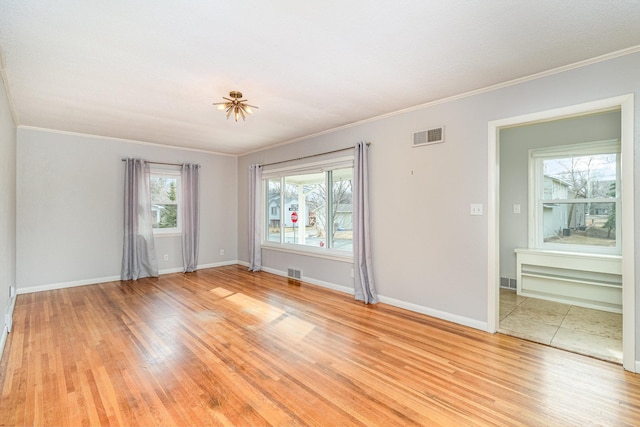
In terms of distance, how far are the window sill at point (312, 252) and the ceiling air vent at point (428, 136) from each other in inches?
74.5

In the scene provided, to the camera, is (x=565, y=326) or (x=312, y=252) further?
(x=312, y=252)

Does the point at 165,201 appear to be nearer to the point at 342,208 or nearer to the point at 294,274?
the point at 294,274

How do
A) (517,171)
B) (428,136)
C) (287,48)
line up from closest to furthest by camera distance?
(287,48), (428,136), (517,171)

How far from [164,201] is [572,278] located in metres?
6.87

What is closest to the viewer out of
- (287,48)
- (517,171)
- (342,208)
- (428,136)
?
(287,48)

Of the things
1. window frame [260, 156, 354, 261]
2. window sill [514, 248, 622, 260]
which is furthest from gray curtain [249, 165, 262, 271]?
window sill [514, 248, 622, 260]

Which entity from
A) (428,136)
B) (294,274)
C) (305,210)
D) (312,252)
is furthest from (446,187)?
(294,274)

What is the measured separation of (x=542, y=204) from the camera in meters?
4.50

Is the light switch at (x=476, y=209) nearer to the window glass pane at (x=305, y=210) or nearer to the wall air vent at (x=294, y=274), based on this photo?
the window glass pane at (x=305, y=210)

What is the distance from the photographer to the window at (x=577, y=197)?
3949 millimetres

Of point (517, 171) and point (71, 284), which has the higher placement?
point (517, 171)

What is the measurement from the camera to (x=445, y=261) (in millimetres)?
3455

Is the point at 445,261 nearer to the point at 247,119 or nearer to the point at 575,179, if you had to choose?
the point at 575,179

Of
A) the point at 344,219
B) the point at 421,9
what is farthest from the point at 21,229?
the point at 421,9
